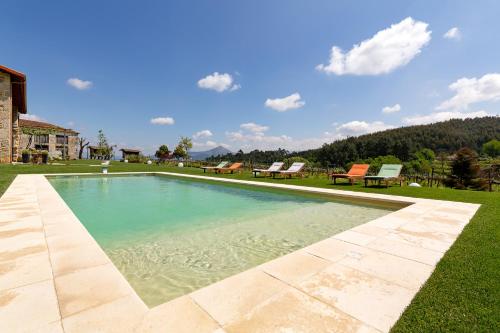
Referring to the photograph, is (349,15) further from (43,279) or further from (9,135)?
(9,135)

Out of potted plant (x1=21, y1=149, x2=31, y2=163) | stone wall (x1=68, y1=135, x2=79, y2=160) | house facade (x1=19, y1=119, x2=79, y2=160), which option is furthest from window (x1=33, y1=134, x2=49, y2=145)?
potted plant (x1=21, y1=149, x2=31, y2=163)

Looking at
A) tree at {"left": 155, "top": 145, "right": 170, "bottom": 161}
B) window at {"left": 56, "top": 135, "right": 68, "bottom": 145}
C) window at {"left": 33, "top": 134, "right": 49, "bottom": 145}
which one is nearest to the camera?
window at {"left": 33, "top": 134, "right": 49, "bottom": 145}

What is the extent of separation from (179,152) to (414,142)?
66.3m

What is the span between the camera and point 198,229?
4.94 meters

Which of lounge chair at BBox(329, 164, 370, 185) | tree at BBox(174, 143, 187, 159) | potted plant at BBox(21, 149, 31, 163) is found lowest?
lounge chair at BBox(329, 164, 370, 185)

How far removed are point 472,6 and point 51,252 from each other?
14309mm

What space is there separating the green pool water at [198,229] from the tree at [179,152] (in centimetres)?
2895

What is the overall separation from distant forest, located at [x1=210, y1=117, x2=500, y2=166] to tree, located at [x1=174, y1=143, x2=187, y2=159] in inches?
1070

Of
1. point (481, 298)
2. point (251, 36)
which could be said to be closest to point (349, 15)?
point (251, 36)

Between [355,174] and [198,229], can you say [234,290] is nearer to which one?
[198,229]

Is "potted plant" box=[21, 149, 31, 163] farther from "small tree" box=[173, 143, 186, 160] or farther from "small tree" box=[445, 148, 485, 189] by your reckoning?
"small tree" box=[445, 148, 485, 189]

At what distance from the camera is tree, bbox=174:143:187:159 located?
3744 cm

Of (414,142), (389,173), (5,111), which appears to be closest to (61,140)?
(5,111)

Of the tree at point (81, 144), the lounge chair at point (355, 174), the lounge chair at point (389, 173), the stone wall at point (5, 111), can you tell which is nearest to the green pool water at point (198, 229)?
the lounge chair at point (355, 174)
